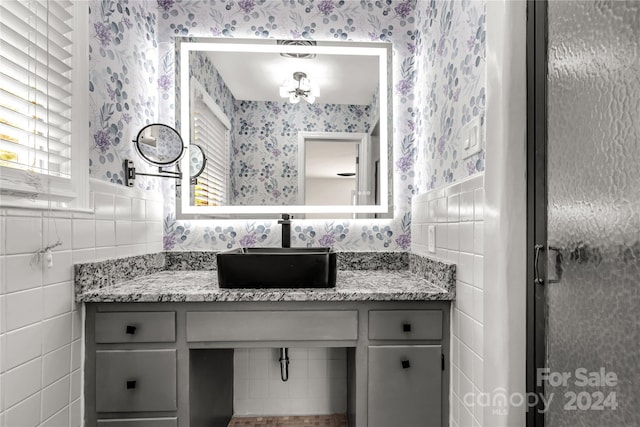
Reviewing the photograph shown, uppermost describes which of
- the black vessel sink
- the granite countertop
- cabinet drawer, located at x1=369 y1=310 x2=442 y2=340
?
the black vessel sink

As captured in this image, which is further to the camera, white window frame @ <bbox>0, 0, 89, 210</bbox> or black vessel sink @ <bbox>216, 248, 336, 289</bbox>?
black vessel sink @ <bbox>216, 248, 336, 289</bbox>

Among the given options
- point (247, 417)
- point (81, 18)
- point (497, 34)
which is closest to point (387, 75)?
point (497, 34)

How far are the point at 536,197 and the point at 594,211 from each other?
211 mm

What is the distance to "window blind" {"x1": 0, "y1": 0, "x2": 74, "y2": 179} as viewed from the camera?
0.91 meters

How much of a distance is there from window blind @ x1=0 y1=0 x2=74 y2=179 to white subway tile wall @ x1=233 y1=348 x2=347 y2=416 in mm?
1256

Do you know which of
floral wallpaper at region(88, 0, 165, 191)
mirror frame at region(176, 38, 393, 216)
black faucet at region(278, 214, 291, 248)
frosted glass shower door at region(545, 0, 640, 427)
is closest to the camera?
frosted glass shower door at region(545, 0, 640, 427)

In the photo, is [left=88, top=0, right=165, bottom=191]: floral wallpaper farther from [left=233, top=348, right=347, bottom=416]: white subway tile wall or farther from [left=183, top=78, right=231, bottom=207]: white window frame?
[left=233, top=348, right=347, bottom=416]: white subway tile wall

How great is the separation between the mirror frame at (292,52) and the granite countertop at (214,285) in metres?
0.32

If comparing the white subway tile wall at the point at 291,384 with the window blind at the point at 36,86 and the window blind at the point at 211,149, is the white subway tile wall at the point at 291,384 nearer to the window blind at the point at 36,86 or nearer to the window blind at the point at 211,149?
the window blind at the point at 211,149

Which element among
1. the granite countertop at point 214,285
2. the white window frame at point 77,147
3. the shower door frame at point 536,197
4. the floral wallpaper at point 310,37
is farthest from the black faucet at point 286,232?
the shower door frame at point 536,197

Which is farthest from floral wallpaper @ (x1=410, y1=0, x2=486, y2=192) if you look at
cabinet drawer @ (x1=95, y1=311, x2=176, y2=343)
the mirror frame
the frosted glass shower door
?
cabinet drawer @ (x1=95, y1=311, x2=176, y2=343)

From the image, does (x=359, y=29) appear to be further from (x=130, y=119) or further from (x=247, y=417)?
(x=247, y=417)

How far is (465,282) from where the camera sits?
45.5 inches

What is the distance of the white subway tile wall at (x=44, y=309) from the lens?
0.92m
